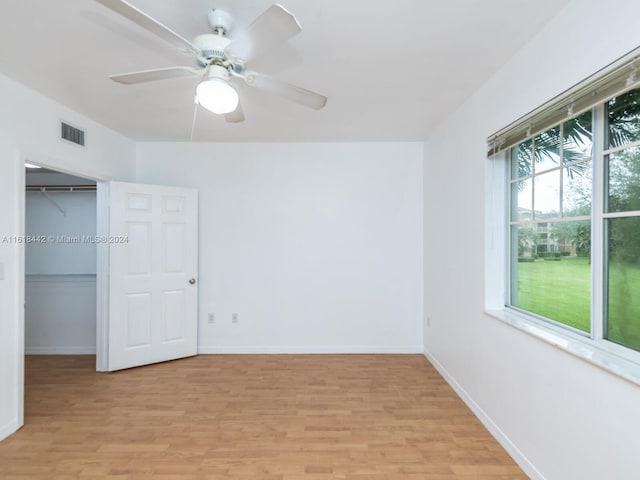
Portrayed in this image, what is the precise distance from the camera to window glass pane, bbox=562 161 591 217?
1.57 metres

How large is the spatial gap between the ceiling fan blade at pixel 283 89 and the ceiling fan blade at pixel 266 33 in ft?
0.53

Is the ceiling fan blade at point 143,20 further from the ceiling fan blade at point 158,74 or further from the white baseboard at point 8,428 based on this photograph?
the white baseboard at point 8,428

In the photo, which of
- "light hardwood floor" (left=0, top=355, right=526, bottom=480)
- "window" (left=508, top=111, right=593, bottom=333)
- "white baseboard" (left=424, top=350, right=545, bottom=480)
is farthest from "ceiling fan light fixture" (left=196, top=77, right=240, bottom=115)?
"white baseboard" (left=424, top=350, right=545, bottom=480)

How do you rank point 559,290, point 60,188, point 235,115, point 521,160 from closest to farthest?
point 559,290, point 235,115, point 521,160, point 60,188

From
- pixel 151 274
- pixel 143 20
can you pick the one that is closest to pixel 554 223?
pixel 143 20

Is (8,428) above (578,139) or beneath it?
beneath

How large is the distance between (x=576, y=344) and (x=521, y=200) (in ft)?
3.33

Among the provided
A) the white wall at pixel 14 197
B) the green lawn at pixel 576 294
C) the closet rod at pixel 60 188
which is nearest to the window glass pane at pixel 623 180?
the green lawn at pixel 576 294

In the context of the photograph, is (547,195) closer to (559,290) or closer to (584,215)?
(584,215)

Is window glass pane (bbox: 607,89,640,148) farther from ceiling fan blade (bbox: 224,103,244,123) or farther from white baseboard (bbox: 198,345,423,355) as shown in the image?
white baseboard (bbox: 198,345,423,355)

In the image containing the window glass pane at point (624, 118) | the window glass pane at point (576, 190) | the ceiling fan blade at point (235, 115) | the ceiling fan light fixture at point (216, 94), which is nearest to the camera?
the window glass pane at point (624, 118)

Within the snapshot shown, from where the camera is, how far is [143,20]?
1.21 m

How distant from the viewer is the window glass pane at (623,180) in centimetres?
133

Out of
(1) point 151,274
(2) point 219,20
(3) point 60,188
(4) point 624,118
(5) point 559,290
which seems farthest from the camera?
(3) point 60,188
